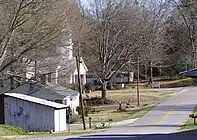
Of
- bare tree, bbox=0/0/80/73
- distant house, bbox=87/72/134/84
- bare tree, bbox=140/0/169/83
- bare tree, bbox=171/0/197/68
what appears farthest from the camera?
distant house, bbox=87/72/134/84

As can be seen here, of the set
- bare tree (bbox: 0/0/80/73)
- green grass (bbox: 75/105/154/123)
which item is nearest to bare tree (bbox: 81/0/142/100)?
green grass (bbox: 75/105/154/123)

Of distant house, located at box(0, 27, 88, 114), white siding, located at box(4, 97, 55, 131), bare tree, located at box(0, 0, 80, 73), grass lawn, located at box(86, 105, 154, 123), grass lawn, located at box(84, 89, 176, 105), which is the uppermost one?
bare tree, located at box(0, 0, 80, 73)

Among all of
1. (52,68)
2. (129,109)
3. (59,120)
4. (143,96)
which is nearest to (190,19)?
(143,96)

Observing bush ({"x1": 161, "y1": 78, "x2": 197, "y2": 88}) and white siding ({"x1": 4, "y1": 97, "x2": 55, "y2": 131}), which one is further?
bush ({"x1": 161, "y1": 78, "x2": 197, "y2": 88})

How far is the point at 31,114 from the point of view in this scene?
37281 millimetres

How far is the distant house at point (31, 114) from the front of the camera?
36688 millimetres

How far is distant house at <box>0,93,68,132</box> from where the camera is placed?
36688 mm

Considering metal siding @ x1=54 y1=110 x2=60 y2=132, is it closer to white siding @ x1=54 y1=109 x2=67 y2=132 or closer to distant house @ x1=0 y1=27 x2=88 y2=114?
white siding @ x1=54 y1=109 x2=67 y2=132

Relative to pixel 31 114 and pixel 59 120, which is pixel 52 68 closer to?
pixel 31 114

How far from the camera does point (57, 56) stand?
123 feet

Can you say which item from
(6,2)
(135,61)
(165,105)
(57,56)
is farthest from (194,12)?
(6,2)

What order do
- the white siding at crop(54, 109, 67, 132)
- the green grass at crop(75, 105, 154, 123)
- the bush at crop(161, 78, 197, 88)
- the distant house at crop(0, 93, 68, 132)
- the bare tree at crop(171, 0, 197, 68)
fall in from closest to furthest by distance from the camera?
1. the distant house at crop(0, 93, 68, 132)
2. the white siding at crop(54, 109, 67, 132)
3. the green grass at crop(75, 105, 154, 123)
4. the bush at crop(161, 78, 197, 88)
5. the bare tree at crop(171, 0, 197, 68)

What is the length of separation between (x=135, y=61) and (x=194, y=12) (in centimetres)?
2144

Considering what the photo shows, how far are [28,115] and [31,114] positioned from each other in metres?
0.23
